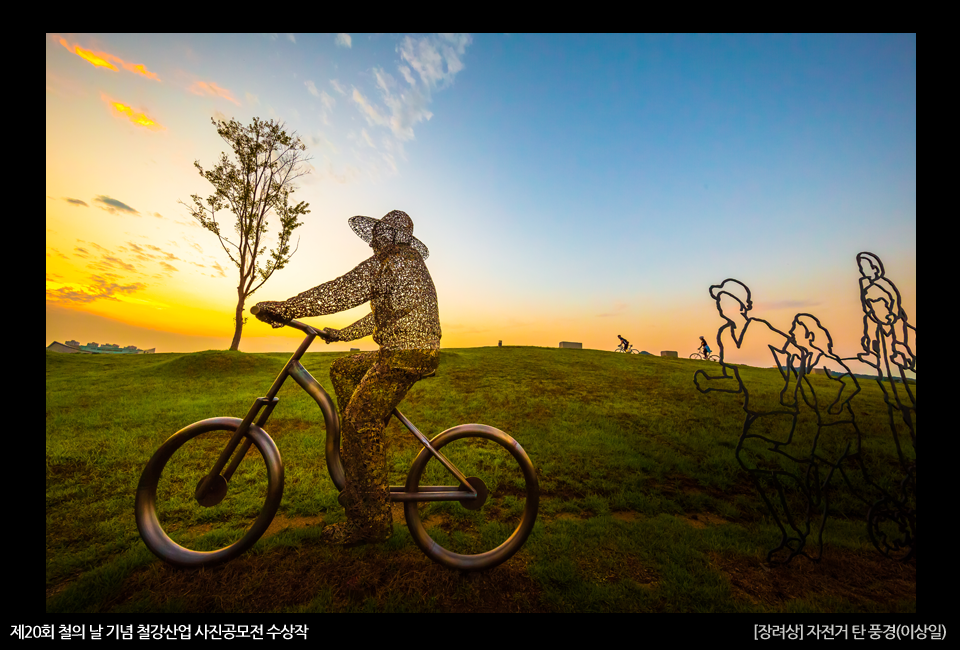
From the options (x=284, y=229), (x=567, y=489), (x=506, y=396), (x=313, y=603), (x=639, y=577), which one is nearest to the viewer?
(x=313, y=603)

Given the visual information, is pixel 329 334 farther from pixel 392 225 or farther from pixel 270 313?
pixel 392 225

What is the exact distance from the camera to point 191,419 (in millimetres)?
7945

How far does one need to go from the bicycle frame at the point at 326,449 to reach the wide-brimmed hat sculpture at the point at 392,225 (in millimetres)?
1060

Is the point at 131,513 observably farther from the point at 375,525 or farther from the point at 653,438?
the point at 653,438

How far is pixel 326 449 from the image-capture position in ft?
11.2

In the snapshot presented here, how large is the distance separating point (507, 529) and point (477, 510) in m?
0.54

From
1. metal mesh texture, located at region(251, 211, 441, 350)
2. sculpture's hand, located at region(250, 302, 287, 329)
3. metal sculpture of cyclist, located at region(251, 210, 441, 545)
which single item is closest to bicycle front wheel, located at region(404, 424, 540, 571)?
metal sculpture of cyclist, located at region(251, 210, 441, 545)

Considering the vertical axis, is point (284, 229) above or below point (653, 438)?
above

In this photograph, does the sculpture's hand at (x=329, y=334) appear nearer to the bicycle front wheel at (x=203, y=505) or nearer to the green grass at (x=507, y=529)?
the bicycle front wheel at (x=203, y=505)

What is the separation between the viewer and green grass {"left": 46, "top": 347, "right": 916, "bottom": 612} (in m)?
2.85

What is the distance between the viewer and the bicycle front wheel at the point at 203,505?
309 cm

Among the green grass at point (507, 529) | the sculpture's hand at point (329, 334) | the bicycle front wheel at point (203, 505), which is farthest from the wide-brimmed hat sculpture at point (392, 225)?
the green grass at point (507, 529)
